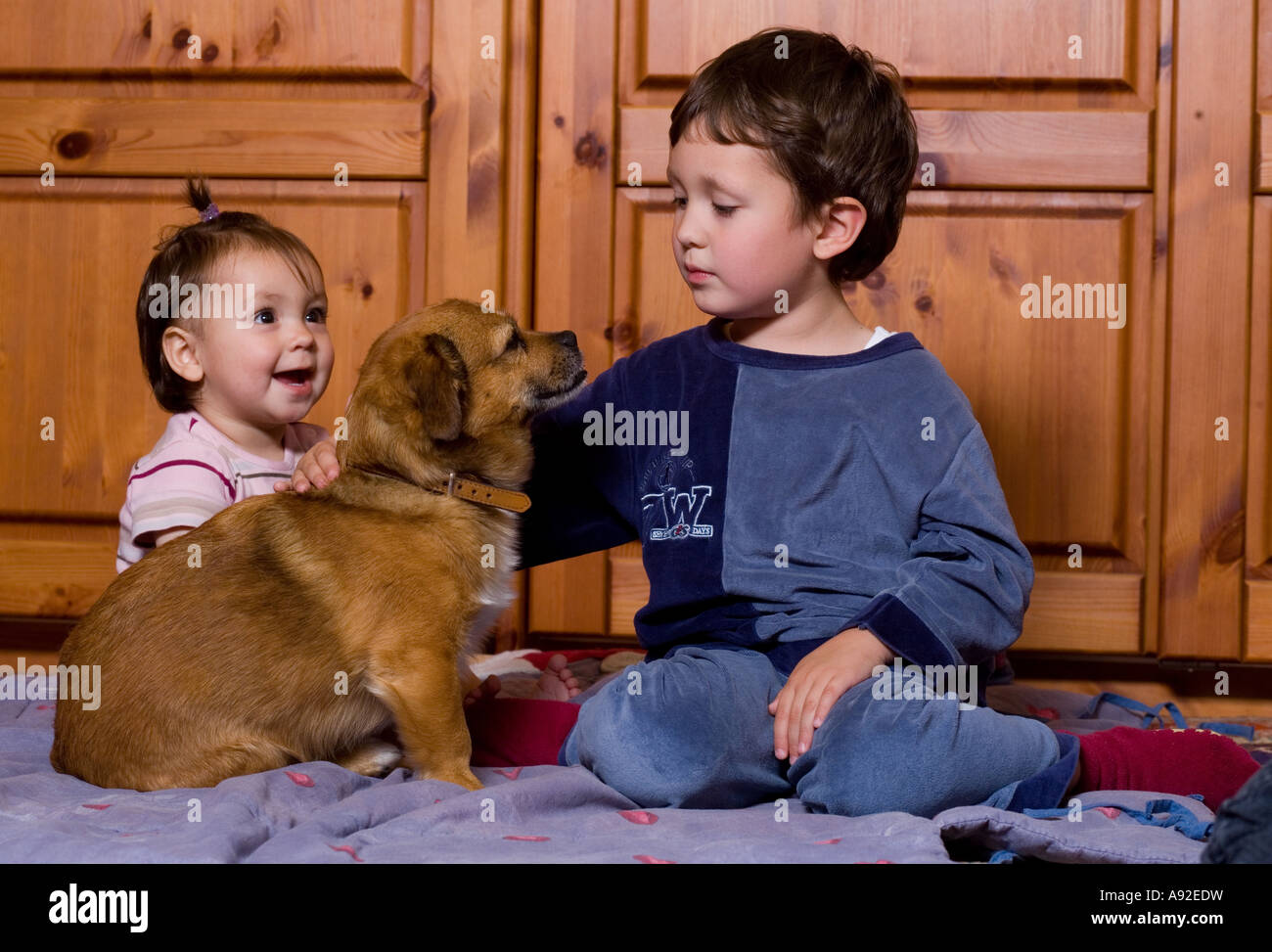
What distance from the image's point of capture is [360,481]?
5.65 feet

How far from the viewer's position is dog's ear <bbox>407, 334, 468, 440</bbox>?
1.67 meters

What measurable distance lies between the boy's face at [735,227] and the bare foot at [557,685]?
81cm

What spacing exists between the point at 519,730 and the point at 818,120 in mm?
1060

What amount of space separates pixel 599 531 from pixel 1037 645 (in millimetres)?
1261

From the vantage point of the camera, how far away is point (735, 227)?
182 centimetres

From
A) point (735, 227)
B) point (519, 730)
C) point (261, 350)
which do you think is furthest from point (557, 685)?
point (735, 227)

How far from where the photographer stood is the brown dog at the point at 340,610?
1.56m

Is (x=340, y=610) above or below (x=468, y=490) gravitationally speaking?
below

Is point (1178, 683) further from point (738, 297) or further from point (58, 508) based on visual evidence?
point (58, 508)

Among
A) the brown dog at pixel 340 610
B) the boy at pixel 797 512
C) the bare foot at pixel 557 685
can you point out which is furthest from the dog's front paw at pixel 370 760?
the bare foot at pixel 557 685

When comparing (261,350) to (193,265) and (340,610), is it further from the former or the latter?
(340,610)

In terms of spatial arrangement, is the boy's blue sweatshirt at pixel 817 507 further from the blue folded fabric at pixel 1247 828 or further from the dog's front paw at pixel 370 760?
the blue folded fabric at pixel 1247 828

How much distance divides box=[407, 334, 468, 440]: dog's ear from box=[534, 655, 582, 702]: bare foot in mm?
715
